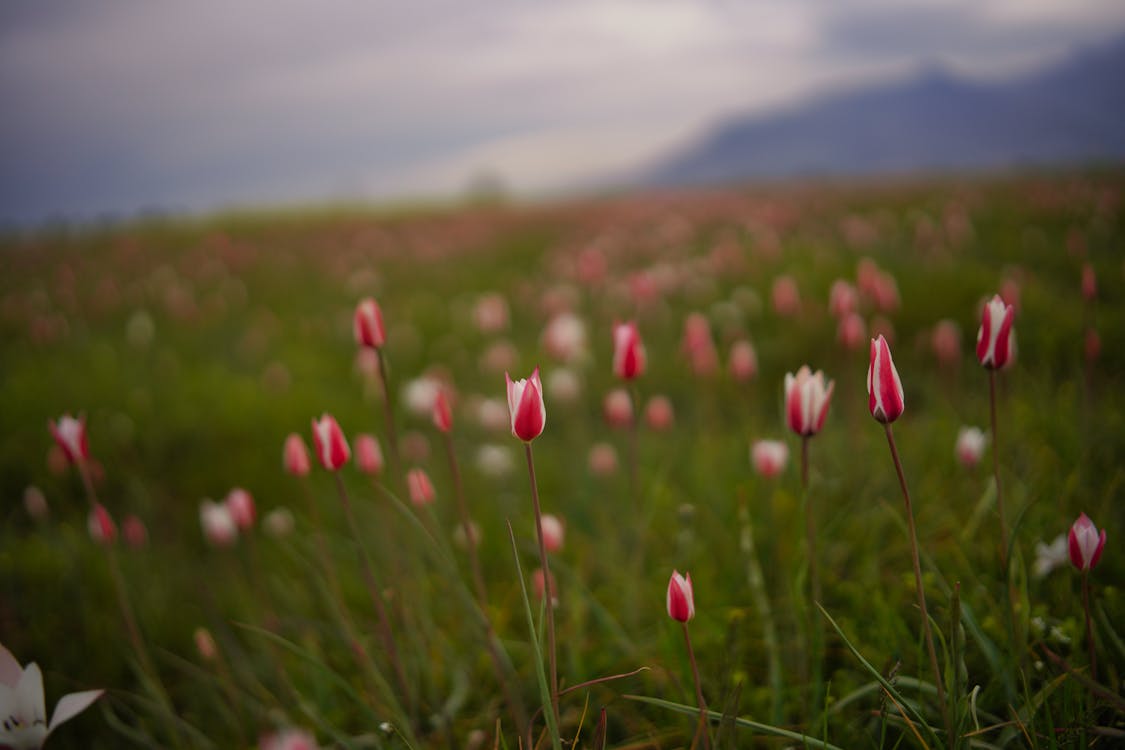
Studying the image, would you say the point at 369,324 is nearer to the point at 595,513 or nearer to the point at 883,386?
the point at 883,386

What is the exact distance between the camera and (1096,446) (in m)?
2.51

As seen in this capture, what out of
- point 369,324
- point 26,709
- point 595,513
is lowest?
point 595,513

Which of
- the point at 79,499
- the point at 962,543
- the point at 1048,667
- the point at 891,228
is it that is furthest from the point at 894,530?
the point at 891,228

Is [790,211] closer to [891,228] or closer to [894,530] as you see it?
[891,228]

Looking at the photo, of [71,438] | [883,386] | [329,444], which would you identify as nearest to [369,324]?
[329,444]

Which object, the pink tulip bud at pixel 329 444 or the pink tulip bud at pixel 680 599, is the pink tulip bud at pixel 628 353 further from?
the pink tulip bud at pixel 329 444

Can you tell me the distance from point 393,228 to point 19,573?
423 inches

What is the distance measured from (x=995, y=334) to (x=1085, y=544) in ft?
1.54

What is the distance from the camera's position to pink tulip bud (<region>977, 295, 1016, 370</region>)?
48.9 inches

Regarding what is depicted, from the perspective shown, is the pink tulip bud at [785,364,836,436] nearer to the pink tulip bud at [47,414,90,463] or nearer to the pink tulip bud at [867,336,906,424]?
the pink tulip bud at [867,336,906,424]

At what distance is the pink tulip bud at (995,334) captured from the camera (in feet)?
4.08

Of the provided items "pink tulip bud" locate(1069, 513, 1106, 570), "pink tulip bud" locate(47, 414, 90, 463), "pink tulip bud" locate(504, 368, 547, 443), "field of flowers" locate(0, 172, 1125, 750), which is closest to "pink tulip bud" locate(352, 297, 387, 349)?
"field of flowers" locate(0, 172, 1125, 750)

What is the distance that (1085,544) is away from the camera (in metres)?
1.25

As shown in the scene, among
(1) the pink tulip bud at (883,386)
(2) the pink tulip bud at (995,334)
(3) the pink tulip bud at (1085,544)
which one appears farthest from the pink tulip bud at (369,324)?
(3) the pink tulip bud at (1085,544)
